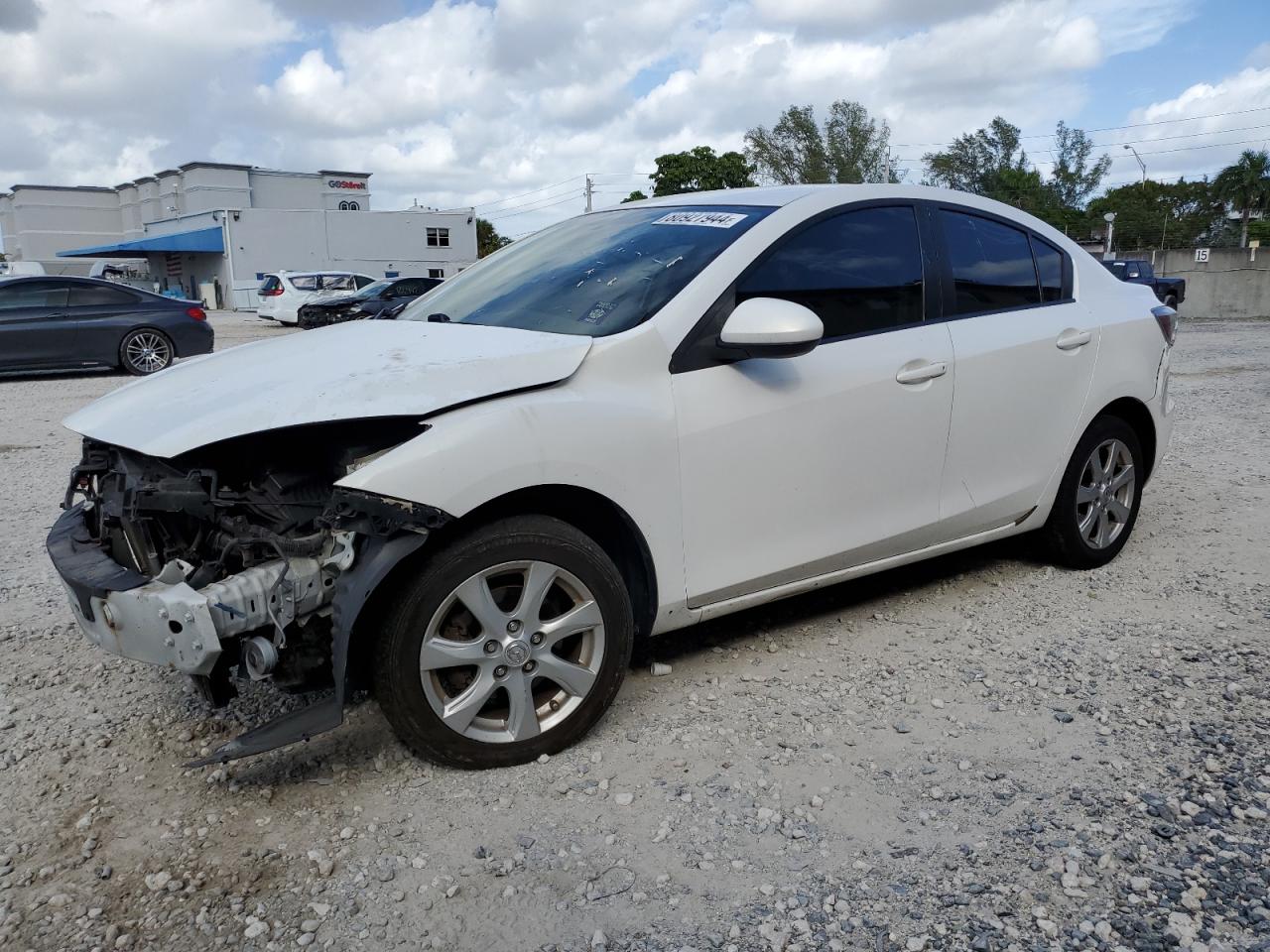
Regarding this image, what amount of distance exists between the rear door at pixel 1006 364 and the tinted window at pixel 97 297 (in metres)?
12.6

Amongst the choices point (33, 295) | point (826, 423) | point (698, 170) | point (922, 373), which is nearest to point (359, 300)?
point (33, 295)

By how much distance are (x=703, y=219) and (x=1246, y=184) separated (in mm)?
75219

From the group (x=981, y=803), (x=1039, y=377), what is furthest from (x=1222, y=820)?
(x=1039, y=377)

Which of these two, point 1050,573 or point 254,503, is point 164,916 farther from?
point 1050,573

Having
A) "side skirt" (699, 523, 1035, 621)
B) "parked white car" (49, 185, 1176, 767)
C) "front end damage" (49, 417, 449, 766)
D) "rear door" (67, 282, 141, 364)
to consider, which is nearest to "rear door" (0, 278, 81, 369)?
"rear door" (67, 282, 141, 364)

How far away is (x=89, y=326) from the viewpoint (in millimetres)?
13375

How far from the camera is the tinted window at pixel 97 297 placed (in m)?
13.5

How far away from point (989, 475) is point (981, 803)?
1640 millimetres

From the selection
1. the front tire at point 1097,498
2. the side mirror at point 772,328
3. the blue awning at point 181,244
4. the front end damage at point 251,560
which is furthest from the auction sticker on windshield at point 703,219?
the blue awning at point 181,244

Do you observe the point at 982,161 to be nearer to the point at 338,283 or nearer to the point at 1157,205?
the point at 1157,205

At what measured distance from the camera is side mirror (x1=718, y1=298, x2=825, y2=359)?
315cm

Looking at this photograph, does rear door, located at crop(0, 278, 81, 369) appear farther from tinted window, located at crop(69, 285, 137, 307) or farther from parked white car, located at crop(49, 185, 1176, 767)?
parked white car, located at crop(49, 185, 1176, 767)

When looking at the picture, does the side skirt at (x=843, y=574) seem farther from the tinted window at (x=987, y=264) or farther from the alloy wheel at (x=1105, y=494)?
the tinted window at (x=987, y=264)

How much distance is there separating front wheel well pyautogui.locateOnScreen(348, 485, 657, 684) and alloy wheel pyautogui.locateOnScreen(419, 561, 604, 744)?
0.14 m
